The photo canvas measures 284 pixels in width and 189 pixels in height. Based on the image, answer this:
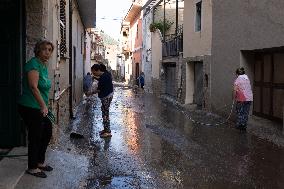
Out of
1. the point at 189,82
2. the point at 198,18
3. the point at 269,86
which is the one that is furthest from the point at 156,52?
the point at 269,86

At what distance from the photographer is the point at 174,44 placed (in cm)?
2222

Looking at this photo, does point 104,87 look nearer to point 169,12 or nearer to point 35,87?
point 35,87

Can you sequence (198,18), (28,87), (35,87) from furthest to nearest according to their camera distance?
(198,18), (28,87), (35,87)

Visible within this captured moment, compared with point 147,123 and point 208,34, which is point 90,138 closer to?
point 147,123

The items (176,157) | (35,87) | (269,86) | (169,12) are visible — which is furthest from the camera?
(169,12)

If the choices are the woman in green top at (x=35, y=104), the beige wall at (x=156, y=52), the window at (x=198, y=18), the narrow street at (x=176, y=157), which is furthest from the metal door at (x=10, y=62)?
the beige wall at (x=156, y=52)

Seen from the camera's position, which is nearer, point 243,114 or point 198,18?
point 243,114

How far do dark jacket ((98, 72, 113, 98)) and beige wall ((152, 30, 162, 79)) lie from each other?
1650 centimetres

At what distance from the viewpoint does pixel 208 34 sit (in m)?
15.6

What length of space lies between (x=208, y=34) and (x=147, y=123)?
4.74 m

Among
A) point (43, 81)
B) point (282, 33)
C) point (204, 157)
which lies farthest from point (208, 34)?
point (43, 81)

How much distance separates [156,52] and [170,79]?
351cm

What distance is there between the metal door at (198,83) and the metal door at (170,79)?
172 inches

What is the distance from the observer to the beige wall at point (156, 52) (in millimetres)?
26453
